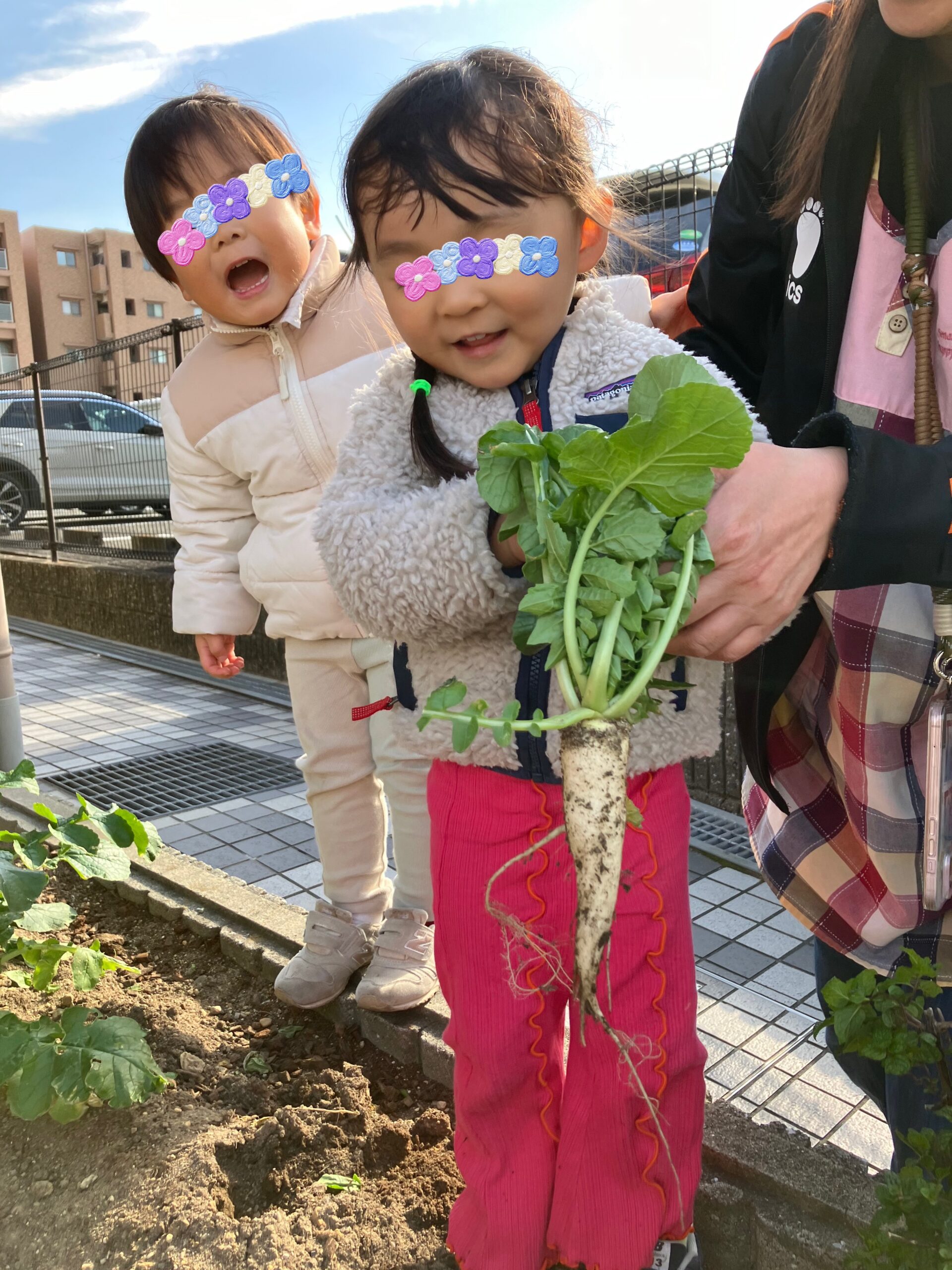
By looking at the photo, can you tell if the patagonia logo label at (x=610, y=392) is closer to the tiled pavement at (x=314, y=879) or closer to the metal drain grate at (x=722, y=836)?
the tiled pavement at (x=314, y=879)

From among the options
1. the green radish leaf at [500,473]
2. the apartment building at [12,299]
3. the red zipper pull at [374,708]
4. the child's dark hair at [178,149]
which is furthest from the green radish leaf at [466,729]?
the apartment building at [12,299]

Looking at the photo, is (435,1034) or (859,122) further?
(435,1034)

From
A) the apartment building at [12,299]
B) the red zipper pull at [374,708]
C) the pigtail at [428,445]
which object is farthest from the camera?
the apartment building at [12,299]

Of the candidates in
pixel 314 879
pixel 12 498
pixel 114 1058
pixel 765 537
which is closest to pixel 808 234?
pixel 765 537

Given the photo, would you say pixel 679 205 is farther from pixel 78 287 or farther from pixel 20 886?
pixel 78 287

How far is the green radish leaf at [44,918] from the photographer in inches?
74.7

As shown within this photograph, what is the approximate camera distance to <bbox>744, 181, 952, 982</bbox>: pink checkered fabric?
117 centimetres

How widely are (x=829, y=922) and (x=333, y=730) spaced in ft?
4.38

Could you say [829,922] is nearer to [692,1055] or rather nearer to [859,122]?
[692,1055]

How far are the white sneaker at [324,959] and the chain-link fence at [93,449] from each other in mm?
5016

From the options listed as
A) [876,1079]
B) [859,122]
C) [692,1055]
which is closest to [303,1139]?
[692,1055]

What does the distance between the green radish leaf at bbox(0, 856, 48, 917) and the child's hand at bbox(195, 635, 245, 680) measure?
0.69 meters

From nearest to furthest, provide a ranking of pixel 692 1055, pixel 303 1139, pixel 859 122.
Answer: pixel 859 122, pixel 692 1055, pixel 303 1139

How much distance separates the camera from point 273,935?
2553 millimetres
